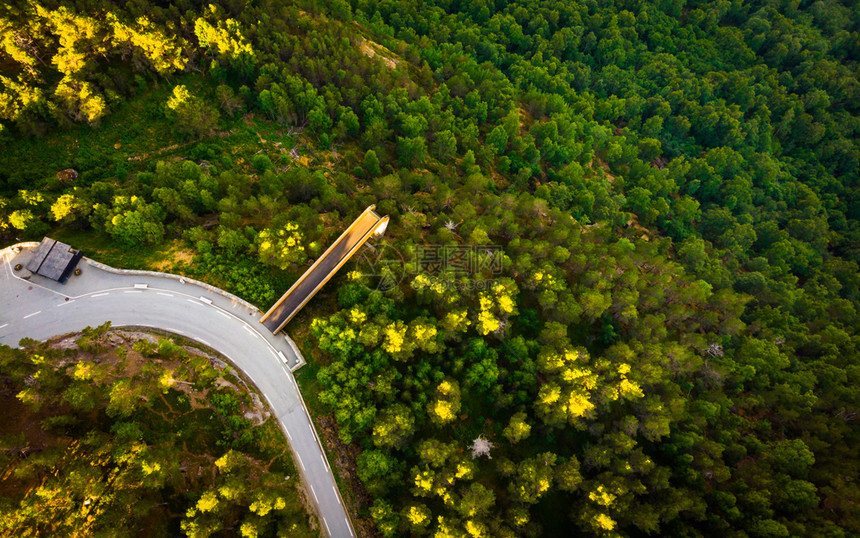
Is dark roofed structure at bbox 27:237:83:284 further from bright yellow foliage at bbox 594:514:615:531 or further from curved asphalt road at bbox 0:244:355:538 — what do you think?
bright yellow foliage at bbox 594:514:615:531

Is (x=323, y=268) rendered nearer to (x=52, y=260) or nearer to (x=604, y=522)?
(x=52, y=260)

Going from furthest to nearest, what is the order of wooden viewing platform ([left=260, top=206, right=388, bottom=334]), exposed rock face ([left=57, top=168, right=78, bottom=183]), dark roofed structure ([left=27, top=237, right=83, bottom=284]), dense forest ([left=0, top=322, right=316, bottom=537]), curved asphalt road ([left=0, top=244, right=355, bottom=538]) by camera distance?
1. exposed rock face ([left=57, top=168, right=78, bottom=183])
2. wooden viewing platform ([left=260, top=206, right=388, bottom=334])
3. dark roofed structure ([left=27, top=237, right=83, bottom=284])
4. curved asphalt road ([left=0, top=244, right=355, bottom=538])
5. dense forest ([left=0, top=322, right=316, bottom=537])

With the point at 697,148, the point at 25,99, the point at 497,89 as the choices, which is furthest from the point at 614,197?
the point at 25,99

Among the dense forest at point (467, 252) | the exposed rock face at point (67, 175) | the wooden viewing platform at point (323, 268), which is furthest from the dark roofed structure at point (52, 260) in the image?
the wooden viewing platform at point (323, 268)

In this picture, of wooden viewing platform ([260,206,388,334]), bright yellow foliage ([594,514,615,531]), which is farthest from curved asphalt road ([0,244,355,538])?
bright yellow foliage ([594,514,615,531])

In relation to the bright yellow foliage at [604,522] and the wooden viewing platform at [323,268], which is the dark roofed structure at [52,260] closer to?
the wooden viewing platform at [323,268]

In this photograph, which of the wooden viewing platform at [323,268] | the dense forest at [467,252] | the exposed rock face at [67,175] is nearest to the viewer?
the dense forest at [467,252]

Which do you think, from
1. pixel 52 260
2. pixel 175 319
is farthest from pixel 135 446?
pixel 52 260
